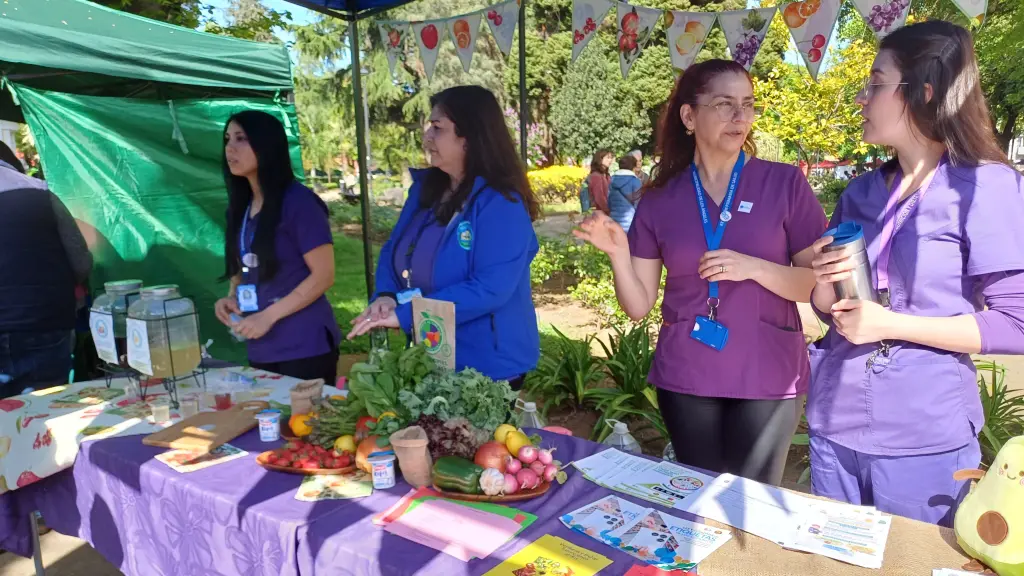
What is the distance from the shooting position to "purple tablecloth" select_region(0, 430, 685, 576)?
4.35 feet

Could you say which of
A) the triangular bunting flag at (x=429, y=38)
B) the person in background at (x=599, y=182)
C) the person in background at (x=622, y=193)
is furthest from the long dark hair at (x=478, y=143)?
the person in background at (x=599, y=182)

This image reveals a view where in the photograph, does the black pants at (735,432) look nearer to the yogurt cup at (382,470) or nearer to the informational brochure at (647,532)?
the informational brochure at (647,532)

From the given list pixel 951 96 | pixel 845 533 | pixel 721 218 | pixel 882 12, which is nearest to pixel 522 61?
pixel 882 12

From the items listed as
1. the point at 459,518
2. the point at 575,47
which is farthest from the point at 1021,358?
the point at 459,518

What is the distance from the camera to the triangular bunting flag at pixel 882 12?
10.4 feet

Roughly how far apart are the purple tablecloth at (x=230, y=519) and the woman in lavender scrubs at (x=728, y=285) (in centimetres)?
37

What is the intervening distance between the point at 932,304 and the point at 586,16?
11.3 feet

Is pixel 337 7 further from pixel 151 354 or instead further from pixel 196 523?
pixel 196 523

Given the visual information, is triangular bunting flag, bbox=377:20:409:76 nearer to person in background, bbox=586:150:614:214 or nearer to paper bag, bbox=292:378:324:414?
paper bag, bbox=292:378:324:414

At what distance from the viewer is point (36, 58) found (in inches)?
128

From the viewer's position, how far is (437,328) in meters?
1.85

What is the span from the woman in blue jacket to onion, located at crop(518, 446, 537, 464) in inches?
25.6

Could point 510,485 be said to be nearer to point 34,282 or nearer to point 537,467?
point 537,467

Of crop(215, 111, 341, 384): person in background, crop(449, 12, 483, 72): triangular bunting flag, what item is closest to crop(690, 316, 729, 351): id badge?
crop(215, 111, 341, 384): person in background
